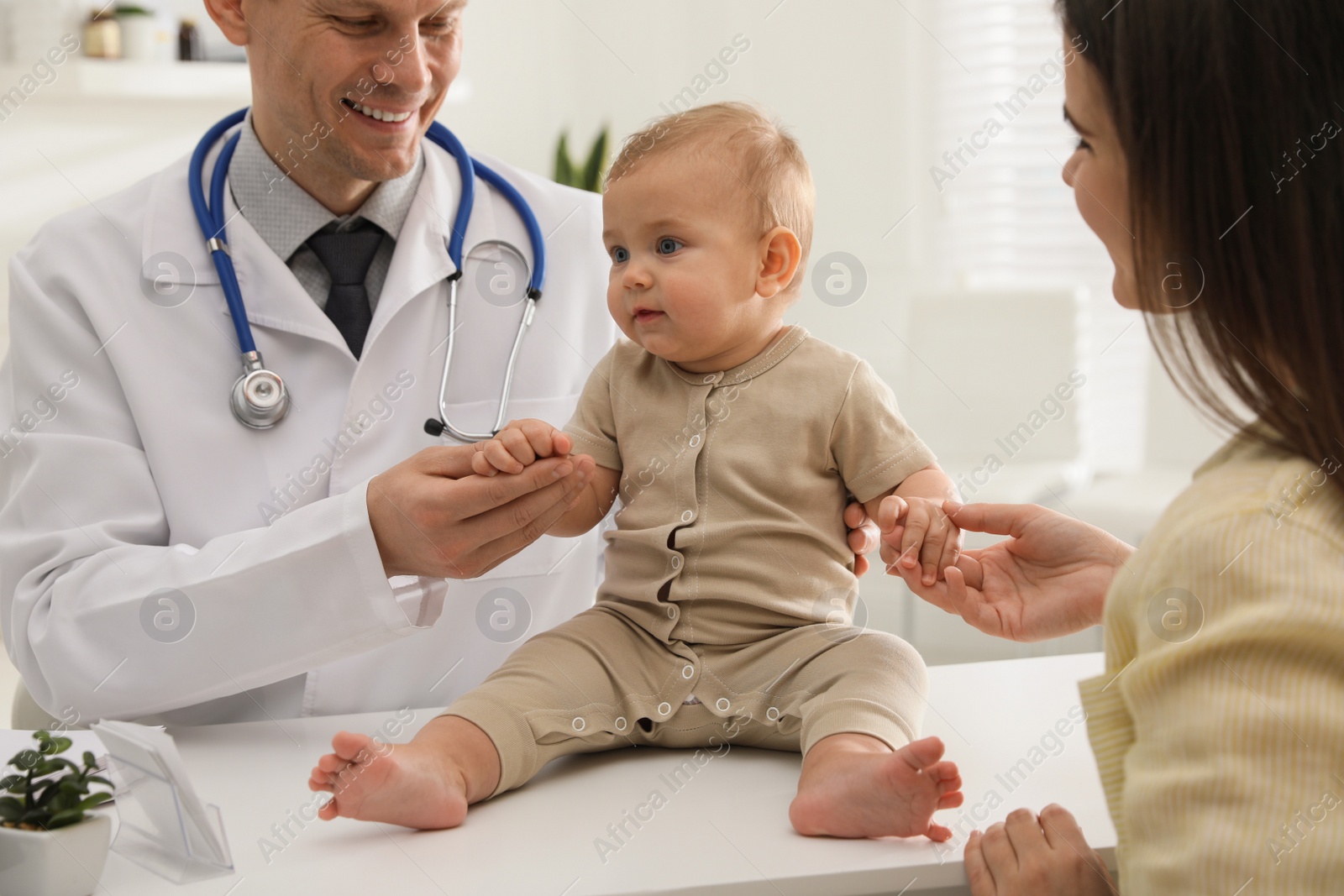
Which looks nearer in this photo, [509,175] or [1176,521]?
[1176,521]

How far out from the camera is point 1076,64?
770 mm

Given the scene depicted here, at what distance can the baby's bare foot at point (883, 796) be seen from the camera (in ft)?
2.89

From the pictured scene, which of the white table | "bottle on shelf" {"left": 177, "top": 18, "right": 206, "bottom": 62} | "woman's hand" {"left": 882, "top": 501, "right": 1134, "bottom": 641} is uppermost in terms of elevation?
"bottle on shelf" {"left": 177, "top": 18, "right": 206, "bottom": 62}

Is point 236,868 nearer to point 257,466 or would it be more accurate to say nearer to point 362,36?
point 257,466

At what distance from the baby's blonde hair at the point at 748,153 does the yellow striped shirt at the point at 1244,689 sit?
633 millimetres

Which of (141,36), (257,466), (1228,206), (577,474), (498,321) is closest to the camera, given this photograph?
(1228,206)

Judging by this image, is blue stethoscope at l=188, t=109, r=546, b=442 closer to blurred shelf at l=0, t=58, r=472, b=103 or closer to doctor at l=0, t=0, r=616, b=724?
doctor at l=0, t=0, r=616, b=724

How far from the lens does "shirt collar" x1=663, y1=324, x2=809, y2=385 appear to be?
1.24m

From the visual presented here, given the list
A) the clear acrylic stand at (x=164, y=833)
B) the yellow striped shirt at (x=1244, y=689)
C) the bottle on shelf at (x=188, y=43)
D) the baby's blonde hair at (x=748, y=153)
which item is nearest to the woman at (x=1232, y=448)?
the yellow striped shirt at (x=1244, y=689)

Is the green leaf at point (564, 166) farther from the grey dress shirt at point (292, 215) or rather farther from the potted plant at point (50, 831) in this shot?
the potted plant at point (50, 831)

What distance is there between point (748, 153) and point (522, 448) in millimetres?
399

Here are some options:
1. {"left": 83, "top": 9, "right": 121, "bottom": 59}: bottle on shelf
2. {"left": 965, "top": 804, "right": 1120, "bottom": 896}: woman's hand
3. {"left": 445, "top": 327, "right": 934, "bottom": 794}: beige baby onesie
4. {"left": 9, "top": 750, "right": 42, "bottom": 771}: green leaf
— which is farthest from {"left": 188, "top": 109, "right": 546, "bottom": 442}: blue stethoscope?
{"left": 83, "top": 9, "right": 121, "bottom": 59}: bottle on shelf

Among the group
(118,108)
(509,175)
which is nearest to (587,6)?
(118,108)

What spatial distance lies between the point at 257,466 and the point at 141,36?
2.75 m
